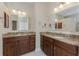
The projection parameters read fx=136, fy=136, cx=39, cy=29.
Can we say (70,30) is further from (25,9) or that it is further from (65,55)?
(25,9)

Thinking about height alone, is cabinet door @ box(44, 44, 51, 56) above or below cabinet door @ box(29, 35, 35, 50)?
below

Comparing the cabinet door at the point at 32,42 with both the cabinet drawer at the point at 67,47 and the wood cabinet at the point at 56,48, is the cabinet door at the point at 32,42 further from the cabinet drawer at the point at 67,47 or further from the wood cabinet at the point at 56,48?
the cabinet drawer at the point at 67,47

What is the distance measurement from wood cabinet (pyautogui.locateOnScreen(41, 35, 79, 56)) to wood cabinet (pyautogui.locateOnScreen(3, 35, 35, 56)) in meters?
0.26

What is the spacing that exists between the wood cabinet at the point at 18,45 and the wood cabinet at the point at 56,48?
26 centimetres

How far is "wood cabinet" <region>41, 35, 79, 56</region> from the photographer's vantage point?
2.28 meters

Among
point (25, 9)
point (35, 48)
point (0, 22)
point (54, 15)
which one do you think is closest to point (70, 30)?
point (54, 15)

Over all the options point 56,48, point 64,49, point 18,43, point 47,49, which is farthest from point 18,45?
point 64,49

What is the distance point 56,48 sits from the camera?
2.90 meters

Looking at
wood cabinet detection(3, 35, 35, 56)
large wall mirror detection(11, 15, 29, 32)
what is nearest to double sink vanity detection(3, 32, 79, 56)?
wood cabinet detection(3, 35, 35, 56)

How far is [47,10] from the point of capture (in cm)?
279

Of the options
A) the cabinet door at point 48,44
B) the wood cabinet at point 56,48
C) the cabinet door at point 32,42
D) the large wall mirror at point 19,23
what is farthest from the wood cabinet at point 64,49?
the large wall mirror at point 19,23

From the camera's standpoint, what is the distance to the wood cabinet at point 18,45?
2846 mm

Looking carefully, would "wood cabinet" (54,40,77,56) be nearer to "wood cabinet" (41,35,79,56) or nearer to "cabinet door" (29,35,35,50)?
"wood cabinet" (41,35,79,56)

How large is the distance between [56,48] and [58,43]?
17 cm
